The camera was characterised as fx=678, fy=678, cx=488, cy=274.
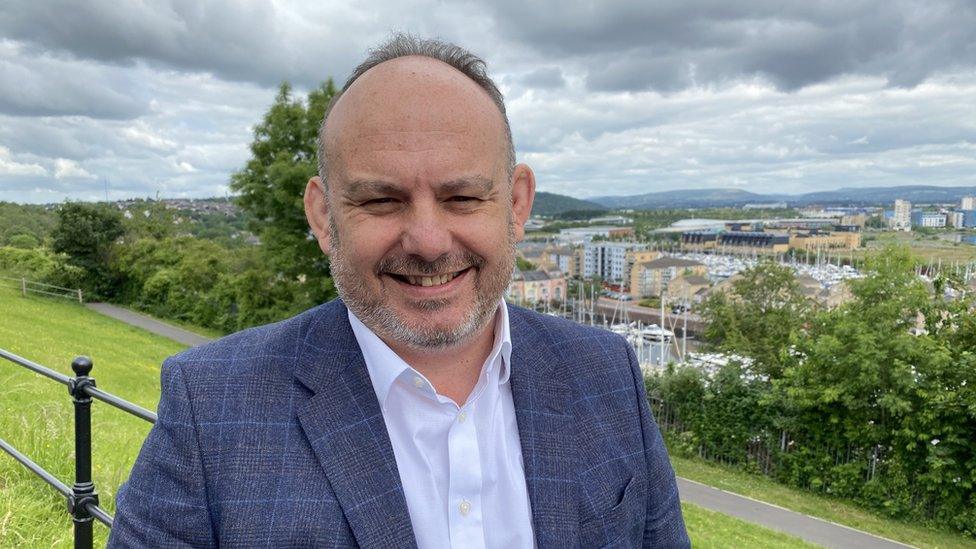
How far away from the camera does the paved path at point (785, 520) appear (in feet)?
42.3

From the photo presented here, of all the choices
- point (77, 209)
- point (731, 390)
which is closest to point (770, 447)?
point (731, 390)

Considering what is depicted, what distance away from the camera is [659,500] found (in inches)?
57.3

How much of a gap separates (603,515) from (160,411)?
861 millimetres

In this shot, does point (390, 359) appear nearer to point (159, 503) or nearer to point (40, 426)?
point (159, 503)

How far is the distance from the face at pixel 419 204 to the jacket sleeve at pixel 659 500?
1.56 feet

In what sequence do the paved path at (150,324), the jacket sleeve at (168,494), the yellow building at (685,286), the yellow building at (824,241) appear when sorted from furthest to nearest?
the yellow building at (824,241)
the yellow building at (685,286)
the paved path at (150,324)
the jacket sleeve at (168,494)

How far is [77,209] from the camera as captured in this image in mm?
35406

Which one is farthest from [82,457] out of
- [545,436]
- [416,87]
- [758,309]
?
[758,309]

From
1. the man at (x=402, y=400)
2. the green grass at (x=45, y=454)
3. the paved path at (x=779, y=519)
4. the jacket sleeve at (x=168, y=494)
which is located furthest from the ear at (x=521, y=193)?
the paved path at (x=779, y=519)

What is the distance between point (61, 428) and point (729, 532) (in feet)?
33.8

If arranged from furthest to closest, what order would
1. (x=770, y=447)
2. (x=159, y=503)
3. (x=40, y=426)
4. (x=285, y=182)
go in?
(x=285, y=182), (x=770, y=447), (x=40, y=426), (x=159, y=503)

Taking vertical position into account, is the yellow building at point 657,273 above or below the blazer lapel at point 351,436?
below

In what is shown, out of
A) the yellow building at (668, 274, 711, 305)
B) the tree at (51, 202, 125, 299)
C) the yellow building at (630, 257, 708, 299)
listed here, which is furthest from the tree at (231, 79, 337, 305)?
the yellow building at (630, 257, 708, 299)

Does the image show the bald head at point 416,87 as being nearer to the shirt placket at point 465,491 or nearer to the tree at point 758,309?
the shirt placket at point 465,491
